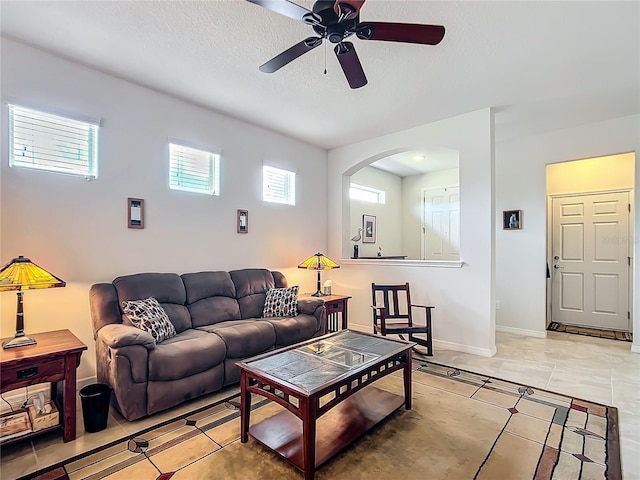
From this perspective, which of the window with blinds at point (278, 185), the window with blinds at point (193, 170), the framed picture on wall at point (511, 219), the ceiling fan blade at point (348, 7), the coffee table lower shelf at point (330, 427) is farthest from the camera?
the framed picture on wall at point (511, 219)

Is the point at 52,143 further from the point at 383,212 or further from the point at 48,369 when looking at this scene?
the point at 383,212

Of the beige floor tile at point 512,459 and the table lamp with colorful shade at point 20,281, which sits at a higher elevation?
the table lamp with colorful shade at point 20,281

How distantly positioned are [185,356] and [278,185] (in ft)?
9.02

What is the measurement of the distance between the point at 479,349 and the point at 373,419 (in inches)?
82.9

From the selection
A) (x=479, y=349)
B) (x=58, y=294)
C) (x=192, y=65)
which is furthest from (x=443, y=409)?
(x=192, y=65)

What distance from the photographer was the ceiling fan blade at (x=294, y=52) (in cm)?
198

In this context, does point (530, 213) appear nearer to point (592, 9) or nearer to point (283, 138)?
point (592, 9)

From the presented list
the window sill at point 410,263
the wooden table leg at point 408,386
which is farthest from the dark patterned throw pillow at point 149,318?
the window sill at point 410,263

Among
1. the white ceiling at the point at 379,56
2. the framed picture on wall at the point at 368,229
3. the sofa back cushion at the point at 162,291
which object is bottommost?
the sofa back cushion at the point at 162,291

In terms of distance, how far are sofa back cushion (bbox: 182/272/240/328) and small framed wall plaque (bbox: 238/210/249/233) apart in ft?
2.19

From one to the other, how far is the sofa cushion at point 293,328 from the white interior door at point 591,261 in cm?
417

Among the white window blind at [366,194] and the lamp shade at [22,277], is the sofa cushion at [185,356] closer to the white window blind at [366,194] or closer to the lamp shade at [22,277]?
the lamp shade at [22,277]

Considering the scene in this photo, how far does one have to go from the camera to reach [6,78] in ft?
8.31

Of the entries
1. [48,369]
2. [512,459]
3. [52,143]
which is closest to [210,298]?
[48,369]
